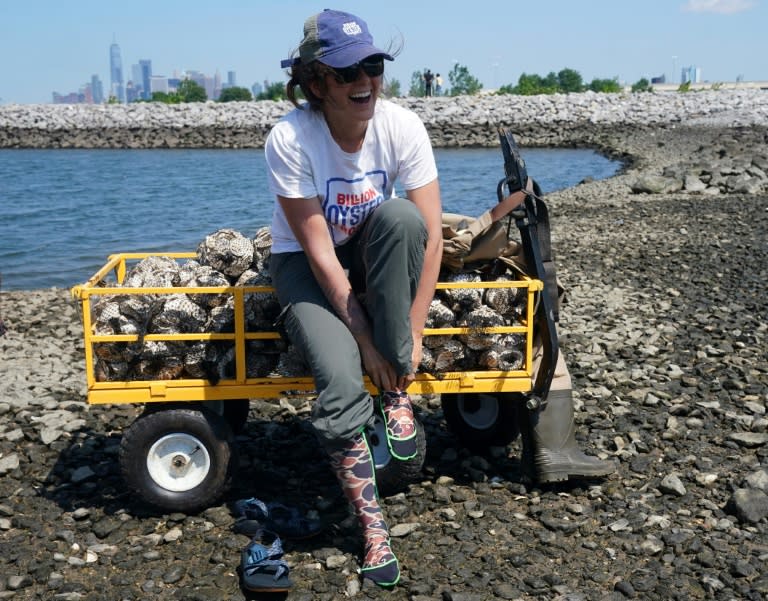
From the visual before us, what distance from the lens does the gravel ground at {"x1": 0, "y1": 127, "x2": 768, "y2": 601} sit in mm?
4176

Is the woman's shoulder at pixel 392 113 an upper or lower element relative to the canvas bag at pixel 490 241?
upper

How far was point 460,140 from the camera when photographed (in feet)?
180

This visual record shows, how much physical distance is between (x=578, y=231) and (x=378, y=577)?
1195cm

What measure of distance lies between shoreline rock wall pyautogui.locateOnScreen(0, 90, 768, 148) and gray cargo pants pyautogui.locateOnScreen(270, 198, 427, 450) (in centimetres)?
4861

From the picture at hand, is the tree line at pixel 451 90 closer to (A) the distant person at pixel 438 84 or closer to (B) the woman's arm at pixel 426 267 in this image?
(A) the distant person at pixel 438 84

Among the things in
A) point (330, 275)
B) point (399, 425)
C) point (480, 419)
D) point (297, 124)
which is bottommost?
point (480, 419)

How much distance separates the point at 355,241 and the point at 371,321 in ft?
1.53

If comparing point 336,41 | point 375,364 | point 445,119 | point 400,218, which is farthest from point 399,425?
A: point 445,119

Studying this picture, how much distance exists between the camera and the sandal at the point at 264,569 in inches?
159

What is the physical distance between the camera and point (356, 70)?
169 inches

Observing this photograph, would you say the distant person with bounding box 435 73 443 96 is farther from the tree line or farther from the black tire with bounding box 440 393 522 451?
the black tire with bounding box 440 393 522 451

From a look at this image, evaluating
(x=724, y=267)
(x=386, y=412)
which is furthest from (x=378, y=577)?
(x=724, y=267)

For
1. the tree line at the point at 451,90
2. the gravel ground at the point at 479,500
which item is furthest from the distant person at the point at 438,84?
the gravel ground at the point at 479,500

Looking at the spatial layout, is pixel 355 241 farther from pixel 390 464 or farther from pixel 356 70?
pixel 390 464
